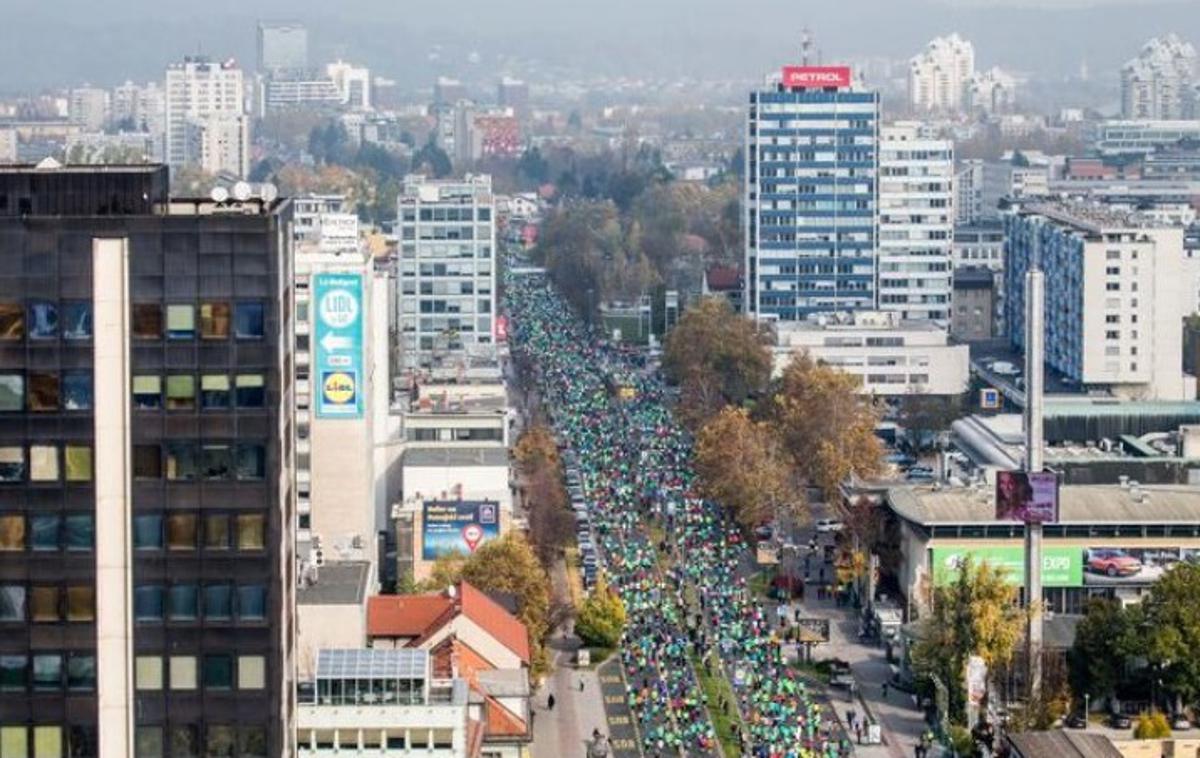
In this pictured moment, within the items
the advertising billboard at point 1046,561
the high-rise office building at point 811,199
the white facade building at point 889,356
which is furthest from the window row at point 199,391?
the high-rise office building at point 811,199

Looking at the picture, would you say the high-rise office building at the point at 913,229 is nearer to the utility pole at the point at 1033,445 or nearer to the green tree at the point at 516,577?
the utility pole at the point at 1033,445

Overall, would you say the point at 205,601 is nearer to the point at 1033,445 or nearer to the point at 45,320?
the point at 45,320

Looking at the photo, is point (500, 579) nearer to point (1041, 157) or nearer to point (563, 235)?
point (563, 235)

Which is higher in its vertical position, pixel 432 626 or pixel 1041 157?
pixel 1041 157

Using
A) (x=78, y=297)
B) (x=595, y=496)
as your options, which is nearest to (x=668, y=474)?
(x=595, y=496)

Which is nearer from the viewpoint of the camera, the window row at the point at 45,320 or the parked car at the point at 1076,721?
the window row at the point at 45,320

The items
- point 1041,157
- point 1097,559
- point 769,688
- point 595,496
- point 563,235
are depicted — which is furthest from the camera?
point 1041,157
